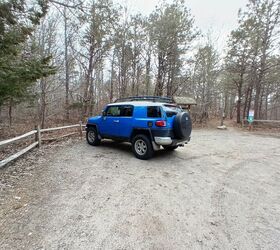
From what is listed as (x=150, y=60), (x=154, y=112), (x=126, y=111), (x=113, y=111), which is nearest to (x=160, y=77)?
(x=150, y=60)

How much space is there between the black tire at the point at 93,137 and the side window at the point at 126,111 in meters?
1.75

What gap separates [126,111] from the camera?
6.89m

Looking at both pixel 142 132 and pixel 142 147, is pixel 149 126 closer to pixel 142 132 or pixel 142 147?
pixel 142 132

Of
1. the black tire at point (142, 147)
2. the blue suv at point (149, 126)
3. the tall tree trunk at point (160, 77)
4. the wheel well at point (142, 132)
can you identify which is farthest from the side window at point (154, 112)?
the tall tree trunk at point (160, 77)

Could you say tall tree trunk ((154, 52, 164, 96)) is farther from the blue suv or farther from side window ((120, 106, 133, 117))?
side window ((120, 106, 133, 117))

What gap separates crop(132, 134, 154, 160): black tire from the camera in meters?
6.08

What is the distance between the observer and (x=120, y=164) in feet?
18.9

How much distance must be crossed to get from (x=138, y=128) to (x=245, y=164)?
3.52 metres

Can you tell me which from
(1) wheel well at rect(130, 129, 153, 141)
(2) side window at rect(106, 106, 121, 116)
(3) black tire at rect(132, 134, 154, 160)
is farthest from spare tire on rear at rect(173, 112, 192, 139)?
(2) side window at rect(106, 106, 121, 116)

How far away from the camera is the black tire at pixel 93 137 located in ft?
26.4

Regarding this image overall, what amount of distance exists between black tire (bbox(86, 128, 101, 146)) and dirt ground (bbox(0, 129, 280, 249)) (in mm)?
1907

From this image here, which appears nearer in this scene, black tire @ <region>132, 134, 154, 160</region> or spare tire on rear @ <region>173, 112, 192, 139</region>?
spare tire on rear @ <region>173, 112, 192, 139</region>

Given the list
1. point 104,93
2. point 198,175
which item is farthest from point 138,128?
point 104,93

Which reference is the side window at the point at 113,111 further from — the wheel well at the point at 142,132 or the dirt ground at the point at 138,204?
the dirt ground at the point at 138,204
